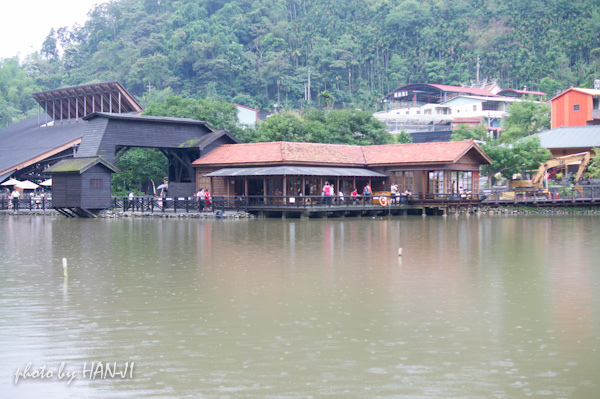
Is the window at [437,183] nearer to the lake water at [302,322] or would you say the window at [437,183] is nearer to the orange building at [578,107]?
the lake water at [302,322]

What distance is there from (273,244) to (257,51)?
3673 inches

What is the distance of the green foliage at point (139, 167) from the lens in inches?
2003

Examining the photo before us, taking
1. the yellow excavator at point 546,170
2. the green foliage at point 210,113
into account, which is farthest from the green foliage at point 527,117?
the green foliage at point 210,113

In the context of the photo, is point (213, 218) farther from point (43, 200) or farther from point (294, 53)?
point (294, 53)

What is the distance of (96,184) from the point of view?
4047cm

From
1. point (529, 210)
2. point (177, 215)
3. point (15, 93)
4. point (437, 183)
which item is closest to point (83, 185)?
point (177, 215)

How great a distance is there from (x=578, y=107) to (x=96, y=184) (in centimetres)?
4443

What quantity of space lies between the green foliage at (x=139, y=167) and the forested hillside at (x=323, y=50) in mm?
43163

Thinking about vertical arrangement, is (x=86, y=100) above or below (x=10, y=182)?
above

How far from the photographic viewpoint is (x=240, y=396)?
838 centimetres

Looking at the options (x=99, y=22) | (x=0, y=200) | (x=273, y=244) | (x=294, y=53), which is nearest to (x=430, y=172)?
(x=273, y=244)

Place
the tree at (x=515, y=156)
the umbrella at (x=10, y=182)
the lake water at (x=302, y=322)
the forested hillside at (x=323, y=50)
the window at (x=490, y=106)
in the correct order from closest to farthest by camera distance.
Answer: the lake water at (x=302, y=322) < the tree at (x=515, y=156) < the umbrella at (x=10, y=182) < the window at (x=490, y=106) < the forested hillside at (x=323, y=50)

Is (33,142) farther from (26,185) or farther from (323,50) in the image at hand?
(323,50)

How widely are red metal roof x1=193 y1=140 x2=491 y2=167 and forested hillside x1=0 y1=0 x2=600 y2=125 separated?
51051 mm
